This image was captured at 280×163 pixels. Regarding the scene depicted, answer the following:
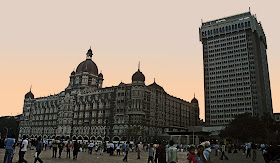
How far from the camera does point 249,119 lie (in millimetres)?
60562

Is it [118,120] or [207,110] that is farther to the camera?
[207,110]

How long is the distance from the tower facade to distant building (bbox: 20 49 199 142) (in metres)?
13.3

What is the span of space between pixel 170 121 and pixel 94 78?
38.2m

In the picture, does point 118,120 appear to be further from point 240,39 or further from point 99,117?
point 240,39

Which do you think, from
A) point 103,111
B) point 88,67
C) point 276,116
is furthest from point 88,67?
point 276,116

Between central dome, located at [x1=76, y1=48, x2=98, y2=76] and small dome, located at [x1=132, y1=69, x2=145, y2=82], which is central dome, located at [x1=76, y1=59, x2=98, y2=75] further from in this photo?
small dome, located at [x1=132, y1=69, x2=145, y2=82]

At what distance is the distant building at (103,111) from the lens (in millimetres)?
82875

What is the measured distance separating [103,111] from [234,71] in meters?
60.8

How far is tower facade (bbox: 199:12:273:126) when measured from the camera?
105 m

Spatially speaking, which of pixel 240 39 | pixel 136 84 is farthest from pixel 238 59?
pixel 136 84

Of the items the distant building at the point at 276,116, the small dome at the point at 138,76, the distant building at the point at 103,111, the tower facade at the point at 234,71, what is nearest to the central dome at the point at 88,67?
the distant building at the point at 103,111

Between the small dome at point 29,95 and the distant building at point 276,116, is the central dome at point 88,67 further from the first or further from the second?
the distant building at point 276,116

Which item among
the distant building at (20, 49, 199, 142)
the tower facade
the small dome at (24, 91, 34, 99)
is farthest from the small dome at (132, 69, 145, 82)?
the small dome at (24, 91, 34, 99)

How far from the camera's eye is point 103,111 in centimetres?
9019
